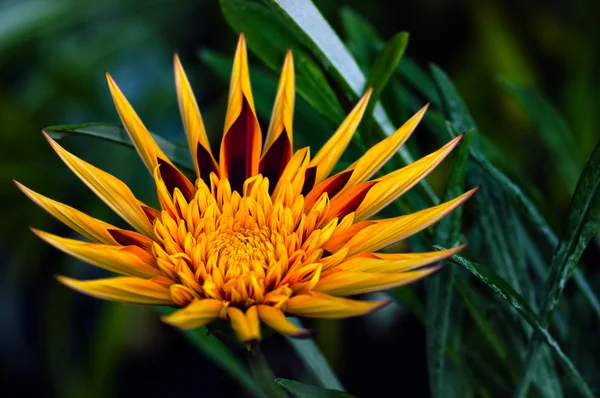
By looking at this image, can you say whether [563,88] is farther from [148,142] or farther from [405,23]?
[148,142]

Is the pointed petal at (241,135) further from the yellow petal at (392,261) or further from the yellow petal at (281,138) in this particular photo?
the yellow petal at (392,261)

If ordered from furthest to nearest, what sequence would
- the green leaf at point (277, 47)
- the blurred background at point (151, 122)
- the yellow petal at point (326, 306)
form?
the blurred background at point (151, 122) → the green leaf at point (277, 47) → the yellow petal at point (326, 306)

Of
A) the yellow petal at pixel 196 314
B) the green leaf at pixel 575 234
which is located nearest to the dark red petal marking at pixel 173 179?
the yellow petal at pixel 196 314

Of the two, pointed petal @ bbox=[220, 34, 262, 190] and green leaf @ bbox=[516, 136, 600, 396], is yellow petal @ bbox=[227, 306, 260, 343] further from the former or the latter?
green leaf @ bbox=[516, 136, 600, 396]

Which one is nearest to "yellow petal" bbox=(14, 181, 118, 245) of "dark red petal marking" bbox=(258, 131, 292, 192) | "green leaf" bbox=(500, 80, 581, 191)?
"dark red petal marking" bbox=(258, 131, 292, 192)

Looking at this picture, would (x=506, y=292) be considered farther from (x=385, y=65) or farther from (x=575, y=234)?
(x=385, y=65)
